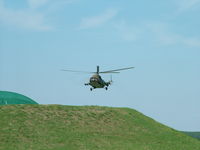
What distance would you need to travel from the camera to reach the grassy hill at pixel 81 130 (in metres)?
49.1

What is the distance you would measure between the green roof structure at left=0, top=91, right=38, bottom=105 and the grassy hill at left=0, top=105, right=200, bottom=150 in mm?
10847

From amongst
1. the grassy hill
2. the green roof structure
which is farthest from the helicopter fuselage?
the green roof structure

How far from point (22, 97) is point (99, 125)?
2195 centimetres

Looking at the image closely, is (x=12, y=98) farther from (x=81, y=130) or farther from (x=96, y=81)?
(x=81, y=130)

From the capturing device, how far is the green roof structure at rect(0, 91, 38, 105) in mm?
69125

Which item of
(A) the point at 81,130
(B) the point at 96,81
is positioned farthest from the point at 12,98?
(A) the point at 81,130

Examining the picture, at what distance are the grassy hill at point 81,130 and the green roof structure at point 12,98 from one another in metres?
10.8

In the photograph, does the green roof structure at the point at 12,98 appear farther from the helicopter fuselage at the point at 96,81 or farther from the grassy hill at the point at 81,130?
the helicopter fuselage at the point at 96,81

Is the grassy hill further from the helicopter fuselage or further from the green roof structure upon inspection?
the green roof structure

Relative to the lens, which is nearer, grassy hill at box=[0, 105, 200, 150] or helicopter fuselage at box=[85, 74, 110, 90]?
grassy hill at box=[0, 105, 200, 150]

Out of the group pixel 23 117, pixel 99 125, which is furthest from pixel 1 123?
pixel 99 125

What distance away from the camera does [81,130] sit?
2141 inches

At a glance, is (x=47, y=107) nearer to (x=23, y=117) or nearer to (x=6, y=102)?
(x=23, y=117)

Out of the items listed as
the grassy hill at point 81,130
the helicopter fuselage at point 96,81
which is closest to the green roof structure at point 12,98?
the grassy hill at point 81,130
